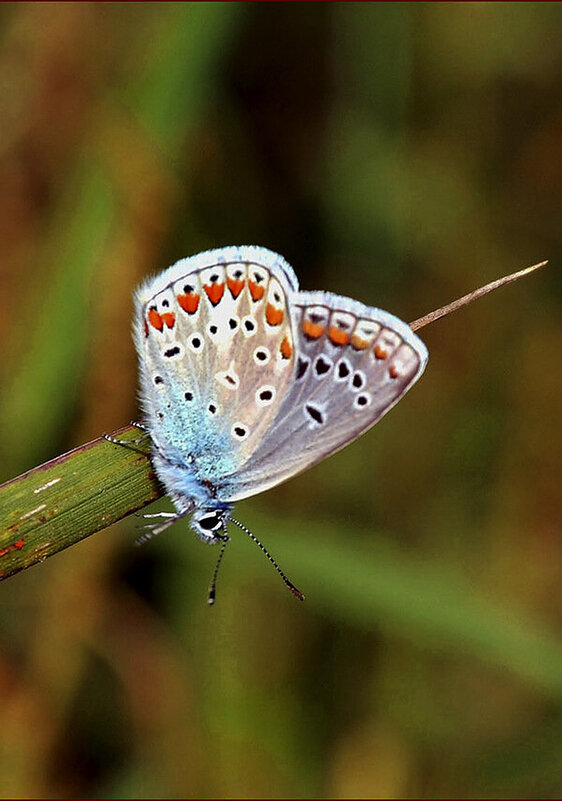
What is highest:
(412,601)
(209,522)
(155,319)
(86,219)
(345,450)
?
(86,219)

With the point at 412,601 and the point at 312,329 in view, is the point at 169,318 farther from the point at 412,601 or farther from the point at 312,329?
the point at 412,601

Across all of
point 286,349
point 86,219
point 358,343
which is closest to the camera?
point 358,343

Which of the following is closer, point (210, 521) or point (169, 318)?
A: point (210, 521)

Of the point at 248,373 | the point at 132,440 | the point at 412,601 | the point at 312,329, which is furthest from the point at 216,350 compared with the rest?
the point at 412,601

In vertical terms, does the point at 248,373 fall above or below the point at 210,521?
above

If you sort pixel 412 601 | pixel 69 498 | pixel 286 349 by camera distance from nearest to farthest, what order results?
pixel 69 498
pixel 286 349
pixel 412 601

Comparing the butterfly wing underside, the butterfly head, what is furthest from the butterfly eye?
the butterfly wing underside

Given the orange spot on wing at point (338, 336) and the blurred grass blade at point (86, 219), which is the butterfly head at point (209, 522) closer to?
the orange spot on wing at point (338, 336)

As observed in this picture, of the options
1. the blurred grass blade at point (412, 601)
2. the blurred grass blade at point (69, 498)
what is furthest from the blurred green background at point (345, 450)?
the blurred grass blade at point (69, 498)
